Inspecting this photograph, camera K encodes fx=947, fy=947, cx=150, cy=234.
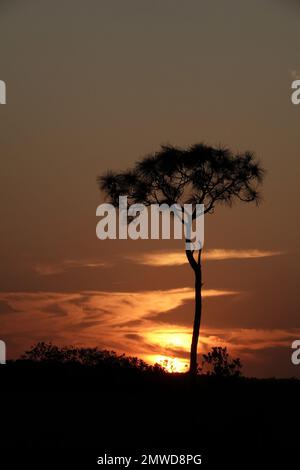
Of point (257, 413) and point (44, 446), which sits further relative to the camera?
point (257, 413)

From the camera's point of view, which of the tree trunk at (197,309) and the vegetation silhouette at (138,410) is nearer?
the vegetation silhouette at (138,410)

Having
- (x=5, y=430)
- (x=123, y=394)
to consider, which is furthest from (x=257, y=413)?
(x=5, y=430)

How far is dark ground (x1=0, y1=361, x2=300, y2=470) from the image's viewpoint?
82.7ft

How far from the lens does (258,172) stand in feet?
112

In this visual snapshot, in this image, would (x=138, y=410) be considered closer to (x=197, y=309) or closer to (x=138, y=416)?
(x=138, y=416)

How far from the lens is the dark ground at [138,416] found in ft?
82.7

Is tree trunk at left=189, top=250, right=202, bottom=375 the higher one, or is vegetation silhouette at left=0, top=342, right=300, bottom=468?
tree trunk at left=189, top=250, right=202, bottom=375

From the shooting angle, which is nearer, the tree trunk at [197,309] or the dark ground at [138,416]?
the dark ground at [138,416]

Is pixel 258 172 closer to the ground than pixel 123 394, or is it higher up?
higher up

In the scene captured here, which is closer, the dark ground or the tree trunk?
the dark ground

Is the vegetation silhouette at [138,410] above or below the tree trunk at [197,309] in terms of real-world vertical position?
below

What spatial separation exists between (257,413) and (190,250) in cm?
607
